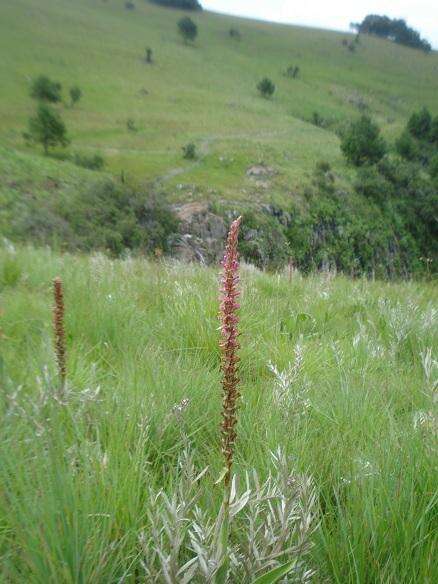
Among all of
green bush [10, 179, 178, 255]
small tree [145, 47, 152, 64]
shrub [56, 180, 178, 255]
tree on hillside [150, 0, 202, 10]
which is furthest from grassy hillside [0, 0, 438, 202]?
green bush [10, 179, 178, 255]

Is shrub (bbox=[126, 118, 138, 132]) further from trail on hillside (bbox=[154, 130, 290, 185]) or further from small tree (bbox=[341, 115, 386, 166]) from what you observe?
small tree (bbox=[341, 115, 386, 166])

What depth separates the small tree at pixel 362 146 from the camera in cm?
7231

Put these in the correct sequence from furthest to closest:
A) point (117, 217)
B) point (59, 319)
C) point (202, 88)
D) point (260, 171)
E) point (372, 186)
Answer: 1. point (202, 88)
2. point (372, 186)
3. point (260, 171)
4. point (117, 217)
5. point (59, 319)

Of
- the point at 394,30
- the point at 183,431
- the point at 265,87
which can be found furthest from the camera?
the point at 394,30

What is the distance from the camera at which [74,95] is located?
77.6 meters

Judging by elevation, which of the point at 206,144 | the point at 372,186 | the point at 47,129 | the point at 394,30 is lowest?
the point at 372,186

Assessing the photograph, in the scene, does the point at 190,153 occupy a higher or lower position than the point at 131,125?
lower

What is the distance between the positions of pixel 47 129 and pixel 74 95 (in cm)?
2660

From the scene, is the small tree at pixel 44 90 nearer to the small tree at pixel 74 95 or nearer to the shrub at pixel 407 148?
the small tree at pixel 74 95

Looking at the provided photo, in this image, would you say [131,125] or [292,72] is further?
[292,72]

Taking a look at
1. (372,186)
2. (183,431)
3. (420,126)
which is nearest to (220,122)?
(372,186)

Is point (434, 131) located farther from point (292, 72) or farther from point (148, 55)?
point (148, 55)

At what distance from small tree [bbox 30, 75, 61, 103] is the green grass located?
257 ft

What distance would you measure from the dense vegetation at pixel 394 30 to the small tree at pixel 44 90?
140 meters
